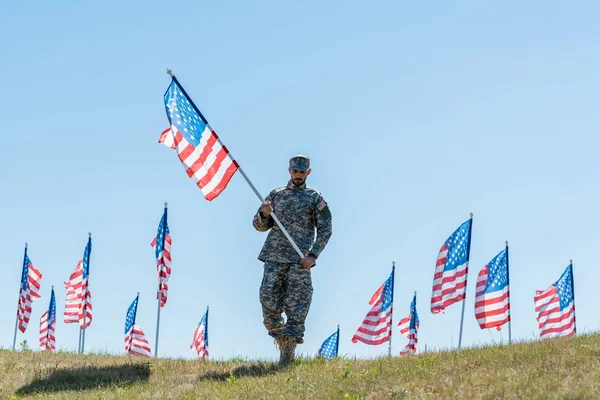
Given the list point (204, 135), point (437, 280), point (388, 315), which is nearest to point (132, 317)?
point (388, 315)

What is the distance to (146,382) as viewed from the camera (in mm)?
9703

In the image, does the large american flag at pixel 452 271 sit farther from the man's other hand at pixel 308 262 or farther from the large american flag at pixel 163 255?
the man's other hand at pixel 308 262

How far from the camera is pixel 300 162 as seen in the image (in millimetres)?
10305

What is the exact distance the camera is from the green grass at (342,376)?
23.3 ft

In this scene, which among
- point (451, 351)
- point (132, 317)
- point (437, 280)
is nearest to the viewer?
point (451, 351)

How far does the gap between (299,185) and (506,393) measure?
446 cm

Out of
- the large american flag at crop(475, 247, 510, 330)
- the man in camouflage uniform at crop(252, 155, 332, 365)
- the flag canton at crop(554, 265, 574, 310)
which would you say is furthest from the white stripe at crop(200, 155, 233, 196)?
the flag canton at crop(554, 265, 574, 310)

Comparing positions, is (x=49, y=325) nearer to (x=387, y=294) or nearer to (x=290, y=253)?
(x=387, y=294)

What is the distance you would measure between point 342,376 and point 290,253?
7.23 ft

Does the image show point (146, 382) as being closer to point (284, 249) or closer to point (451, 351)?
point (284, 249)

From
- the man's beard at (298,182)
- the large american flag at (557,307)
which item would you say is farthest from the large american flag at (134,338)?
→ the man's beard at (298,182)

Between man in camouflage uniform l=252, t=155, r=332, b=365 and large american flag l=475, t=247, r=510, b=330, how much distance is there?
14180 mm

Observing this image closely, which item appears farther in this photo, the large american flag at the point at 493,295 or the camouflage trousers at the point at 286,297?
the large american flag at the point at 493,295

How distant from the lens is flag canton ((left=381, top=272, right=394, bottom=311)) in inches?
1169
